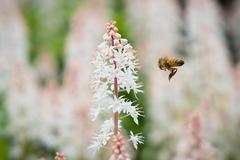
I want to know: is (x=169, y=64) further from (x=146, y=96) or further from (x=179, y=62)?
(x=146, y=96)

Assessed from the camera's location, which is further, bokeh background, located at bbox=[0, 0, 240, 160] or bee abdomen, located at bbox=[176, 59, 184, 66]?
bokeh background, located at bbox=[0, 0, 240, 160]

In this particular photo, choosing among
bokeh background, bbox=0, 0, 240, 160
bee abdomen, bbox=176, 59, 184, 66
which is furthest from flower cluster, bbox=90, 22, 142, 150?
bokeh background, bbox=0, 0, 240, 160

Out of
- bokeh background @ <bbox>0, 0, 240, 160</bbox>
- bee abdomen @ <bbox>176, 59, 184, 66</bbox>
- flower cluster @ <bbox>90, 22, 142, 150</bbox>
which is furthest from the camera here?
bokeh background @ <bbox>0, 0, 240, 160</bbox>

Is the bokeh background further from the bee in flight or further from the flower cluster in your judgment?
the flower cluster

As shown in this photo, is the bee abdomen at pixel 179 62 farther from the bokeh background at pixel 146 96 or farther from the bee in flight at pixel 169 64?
the bokeh background at pixel 146 96

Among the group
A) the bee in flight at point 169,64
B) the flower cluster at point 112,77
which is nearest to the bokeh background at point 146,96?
the bee in flight at point 169,64

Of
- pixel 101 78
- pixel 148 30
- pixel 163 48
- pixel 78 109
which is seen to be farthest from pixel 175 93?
pixel 101 78
